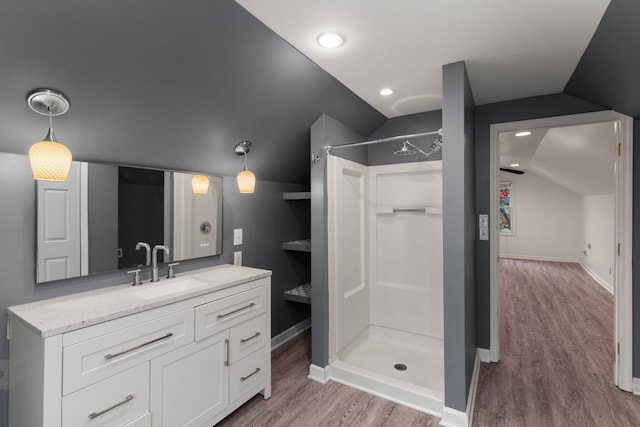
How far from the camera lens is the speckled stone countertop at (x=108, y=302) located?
3.99 feet

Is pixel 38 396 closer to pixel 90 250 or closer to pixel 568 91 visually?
pixel 90 250

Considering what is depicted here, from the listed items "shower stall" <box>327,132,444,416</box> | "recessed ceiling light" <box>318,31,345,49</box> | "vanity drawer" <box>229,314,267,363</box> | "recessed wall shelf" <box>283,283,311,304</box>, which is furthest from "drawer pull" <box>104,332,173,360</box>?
"recessed ceiling light" <box>318,31,345,49</box>

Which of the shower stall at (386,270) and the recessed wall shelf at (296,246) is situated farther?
the recessed wall shelf at (296,246)

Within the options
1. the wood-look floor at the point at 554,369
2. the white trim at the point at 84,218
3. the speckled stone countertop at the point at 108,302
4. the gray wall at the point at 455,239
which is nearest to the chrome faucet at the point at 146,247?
the speckled stone countertop at the point at 108,302

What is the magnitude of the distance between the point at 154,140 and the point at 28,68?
0.65 metres

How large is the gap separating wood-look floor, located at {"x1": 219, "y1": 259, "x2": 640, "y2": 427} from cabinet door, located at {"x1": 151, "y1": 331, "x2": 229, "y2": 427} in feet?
0.90

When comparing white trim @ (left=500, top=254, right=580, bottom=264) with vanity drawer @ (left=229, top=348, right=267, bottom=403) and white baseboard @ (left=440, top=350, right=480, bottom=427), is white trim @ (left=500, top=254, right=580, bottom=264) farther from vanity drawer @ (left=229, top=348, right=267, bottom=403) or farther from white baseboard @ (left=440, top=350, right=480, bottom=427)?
vanity drawer @ (left=229, top=348, right=267, bottom=403)

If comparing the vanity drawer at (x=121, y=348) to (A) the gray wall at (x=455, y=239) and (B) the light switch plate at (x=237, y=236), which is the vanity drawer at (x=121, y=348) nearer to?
(B) the light switch plate at (x=237, y=236)

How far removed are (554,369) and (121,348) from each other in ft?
10.4

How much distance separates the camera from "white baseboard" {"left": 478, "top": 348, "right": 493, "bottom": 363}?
2.69 metres

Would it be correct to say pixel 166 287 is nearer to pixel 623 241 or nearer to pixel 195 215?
pixel 195 215

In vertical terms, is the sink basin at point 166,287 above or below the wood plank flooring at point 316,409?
above

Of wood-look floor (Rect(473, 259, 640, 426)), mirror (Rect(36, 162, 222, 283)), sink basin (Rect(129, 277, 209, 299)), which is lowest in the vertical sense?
wood-look floor (Rect(473, 259, 640, 426))

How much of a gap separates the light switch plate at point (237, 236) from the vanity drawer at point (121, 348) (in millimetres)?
1014
